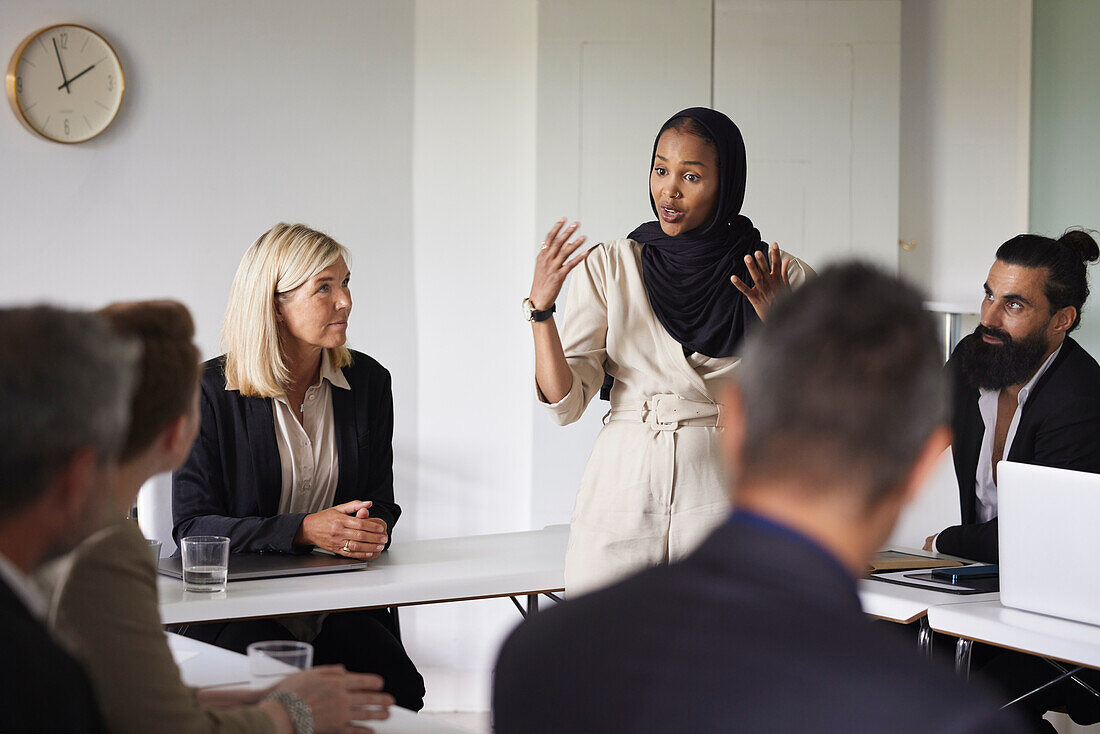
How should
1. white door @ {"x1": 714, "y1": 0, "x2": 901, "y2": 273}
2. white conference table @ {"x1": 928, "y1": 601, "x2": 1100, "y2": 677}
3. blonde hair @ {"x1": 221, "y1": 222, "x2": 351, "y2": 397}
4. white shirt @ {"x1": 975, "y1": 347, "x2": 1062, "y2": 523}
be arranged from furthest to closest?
1. white door @ {"x1": 714, "y1": 0, "x2": 901, "y2": 273}
2. white shirt @ {"x1": 975, "y1": 347, "x2": 1062, "y2": 523}
3. blonde hair @ {"x1": 221, "y1": 222, "x2": 351, "y2": 397}
4. white conference table @ {"x1": 928, "y1": 601, "x2": 1100, "y2": 677}

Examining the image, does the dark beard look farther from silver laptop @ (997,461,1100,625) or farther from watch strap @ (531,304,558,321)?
watch strap @ (531,304,558,321)

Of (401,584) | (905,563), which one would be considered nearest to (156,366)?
(401,584)

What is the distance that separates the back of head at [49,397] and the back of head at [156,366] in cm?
14

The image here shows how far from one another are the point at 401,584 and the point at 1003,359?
1661 mm

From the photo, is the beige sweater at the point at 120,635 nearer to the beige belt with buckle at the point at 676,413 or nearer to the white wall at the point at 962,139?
the beige belt with buckle at the point at 676,413

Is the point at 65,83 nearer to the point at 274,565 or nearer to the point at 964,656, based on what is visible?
the point at 274,565

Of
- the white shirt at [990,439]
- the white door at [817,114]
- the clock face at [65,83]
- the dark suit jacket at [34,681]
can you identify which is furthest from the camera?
the white door at [817,114]

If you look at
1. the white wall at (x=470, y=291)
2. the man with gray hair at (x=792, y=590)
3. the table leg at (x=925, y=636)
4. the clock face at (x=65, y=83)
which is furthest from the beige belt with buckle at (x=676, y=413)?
the clock face at (x=65, y=83)

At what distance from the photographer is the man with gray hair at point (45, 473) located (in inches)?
42.0

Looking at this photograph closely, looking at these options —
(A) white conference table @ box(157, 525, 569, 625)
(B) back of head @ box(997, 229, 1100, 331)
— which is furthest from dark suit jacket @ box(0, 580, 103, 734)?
(B) back of head @ box(997, 229, 1100, 331)

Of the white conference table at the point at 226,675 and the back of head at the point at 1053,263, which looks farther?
the back of head at the point at 1053,263

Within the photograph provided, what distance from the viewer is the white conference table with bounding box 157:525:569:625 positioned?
7.53ft

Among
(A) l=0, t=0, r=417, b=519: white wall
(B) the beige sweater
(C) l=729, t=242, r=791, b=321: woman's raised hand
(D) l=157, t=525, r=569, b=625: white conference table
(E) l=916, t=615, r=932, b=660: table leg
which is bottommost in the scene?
(E) l=916, t=615, r=932, b=660: table leg

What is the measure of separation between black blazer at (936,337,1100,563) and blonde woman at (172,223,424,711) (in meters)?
1.43
